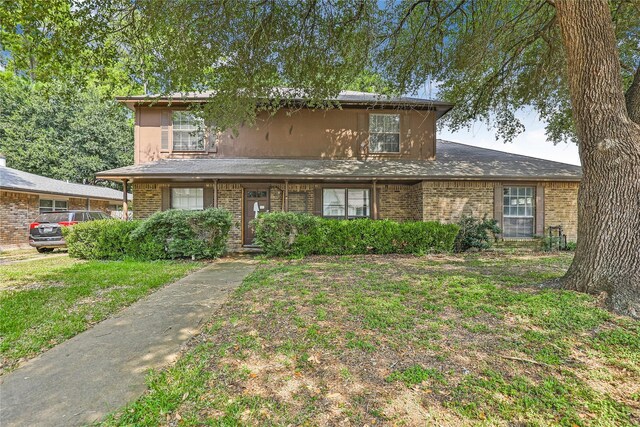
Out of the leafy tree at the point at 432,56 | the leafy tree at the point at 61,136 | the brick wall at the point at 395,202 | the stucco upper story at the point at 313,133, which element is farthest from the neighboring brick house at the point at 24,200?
the brick wall at the point at 395,202

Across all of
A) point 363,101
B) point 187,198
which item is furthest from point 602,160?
point 187,198

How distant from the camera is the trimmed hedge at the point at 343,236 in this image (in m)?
8.89

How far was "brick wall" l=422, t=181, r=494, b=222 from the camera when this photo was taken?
10.6 m

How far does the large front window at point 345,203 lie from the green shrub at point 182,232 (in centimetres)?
414

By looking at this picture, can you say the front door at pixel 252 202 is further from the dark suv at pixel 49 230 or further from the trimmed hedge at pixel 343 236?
the dark suv at pixel 49 230

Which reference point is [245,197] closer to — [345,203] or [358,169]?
[345,203]

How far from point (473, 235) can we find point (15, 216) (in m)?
18.6

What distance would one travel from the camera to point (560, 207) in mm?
11000

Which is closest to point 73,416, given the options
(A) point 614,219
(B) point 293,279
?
(B) point 293,279

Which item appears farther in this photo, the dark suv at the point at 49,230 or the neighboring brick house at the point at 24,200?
the neighboring brick house at the point at 24,200

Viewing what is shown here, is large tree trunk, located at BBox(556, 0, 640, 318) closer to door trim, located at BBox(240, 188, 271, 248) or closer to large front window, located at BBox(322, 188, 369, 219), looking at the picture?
large front window, located at BBox(322, 188, 369, 219)

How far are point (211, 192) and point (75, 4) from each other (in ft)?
21.0

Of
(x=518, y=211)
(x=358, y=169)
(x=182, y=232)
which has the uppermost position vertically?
(x=358, y=169)

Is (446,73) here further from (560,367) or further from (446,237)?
(560,367)
